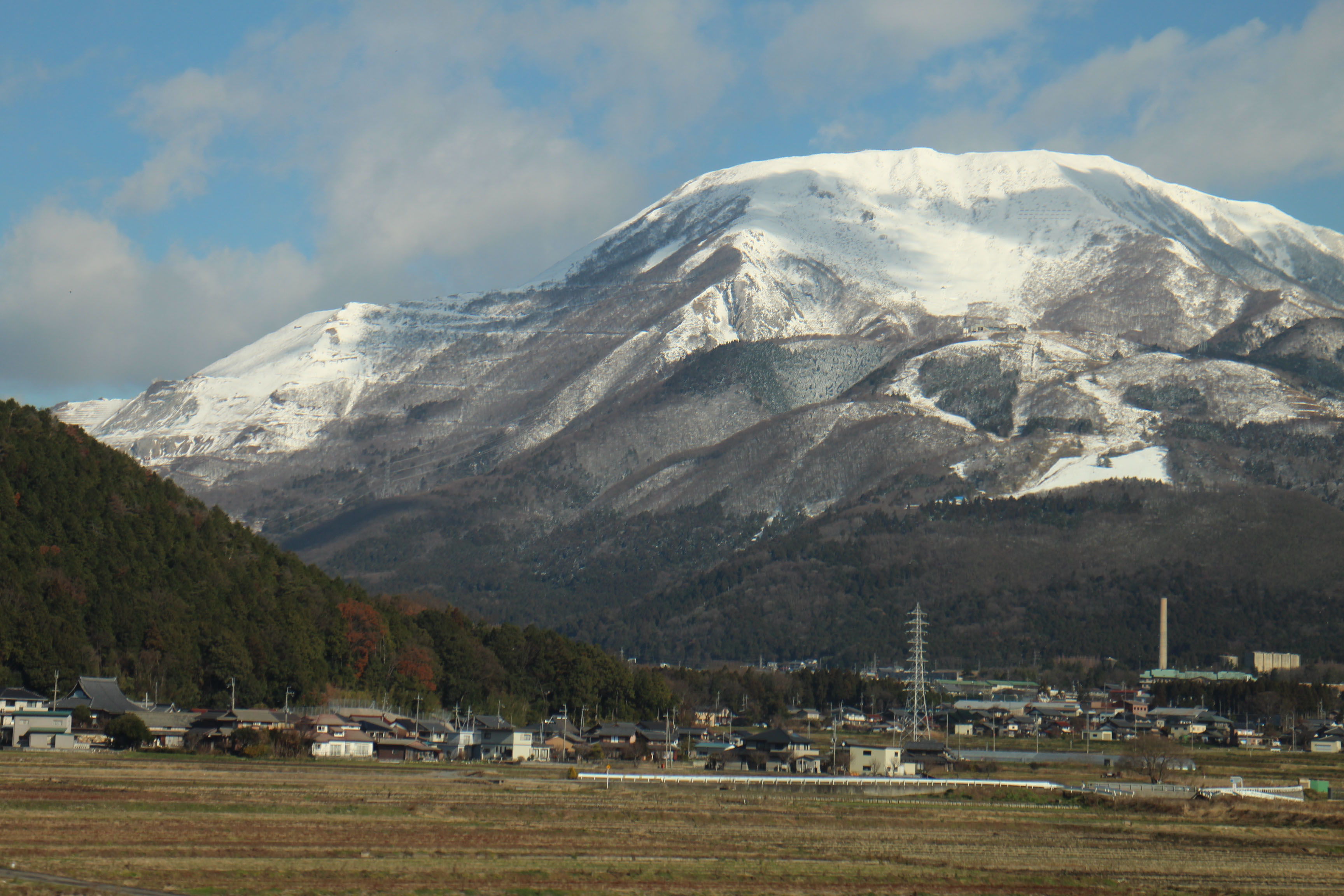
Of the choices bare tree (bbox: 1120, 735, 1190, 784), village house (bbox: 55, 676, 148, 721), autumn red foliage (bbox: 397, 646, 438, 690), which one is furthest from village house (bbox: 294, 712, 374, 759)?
bare tree (bbox: 1120, 735, 1190, 784)

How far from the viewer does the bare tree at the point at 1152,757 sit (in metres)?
92.1

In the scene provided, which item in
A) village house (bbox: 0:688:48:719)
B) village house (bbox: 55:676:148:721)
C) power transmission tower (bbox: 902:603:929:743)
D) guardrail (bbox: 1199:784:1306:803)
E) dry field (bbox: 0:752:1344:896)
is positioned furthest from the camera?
power transmission tower (bbox: 902:603:929:743)

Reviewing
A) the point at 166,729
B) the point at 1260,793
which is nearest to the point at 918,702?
the point at 1260,793

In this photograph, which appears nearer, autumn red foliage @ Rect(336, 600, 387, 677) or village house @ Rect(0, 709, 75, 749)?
village house @ Rect(0, 709, 75, 749)

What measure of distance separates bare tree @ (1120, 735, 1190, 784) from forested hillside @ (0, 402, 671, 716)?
4453 cm

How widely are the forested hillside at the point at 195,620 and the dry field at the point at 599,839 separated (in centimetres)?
3648

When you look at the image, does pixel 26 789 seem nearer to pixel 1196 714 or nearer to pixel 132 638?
pixel 132 638

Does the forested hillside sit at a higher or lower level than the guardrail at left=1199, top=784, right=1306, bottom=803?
higher

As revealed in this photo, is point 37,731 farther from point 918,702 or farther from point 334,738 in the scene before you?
point 918,702

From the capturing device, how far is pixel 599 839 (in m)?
46.1

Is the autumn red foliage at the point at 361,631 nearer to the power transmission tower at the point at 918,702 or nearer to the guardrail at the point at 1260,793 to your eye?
the power transmission tower at the point at 918,702

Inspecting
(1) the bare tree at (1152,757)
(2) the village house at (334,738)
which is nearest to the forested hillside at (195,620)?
(2) the village house at (334,738)

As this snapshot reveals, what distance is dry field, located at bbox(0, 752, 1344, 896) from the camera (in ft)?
120

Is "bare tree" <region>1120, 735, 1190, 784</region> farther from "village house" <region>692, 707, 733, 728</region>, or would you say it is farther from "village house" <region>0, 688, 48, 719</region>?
"village house" <region>0, 688, 48, 719</region>
